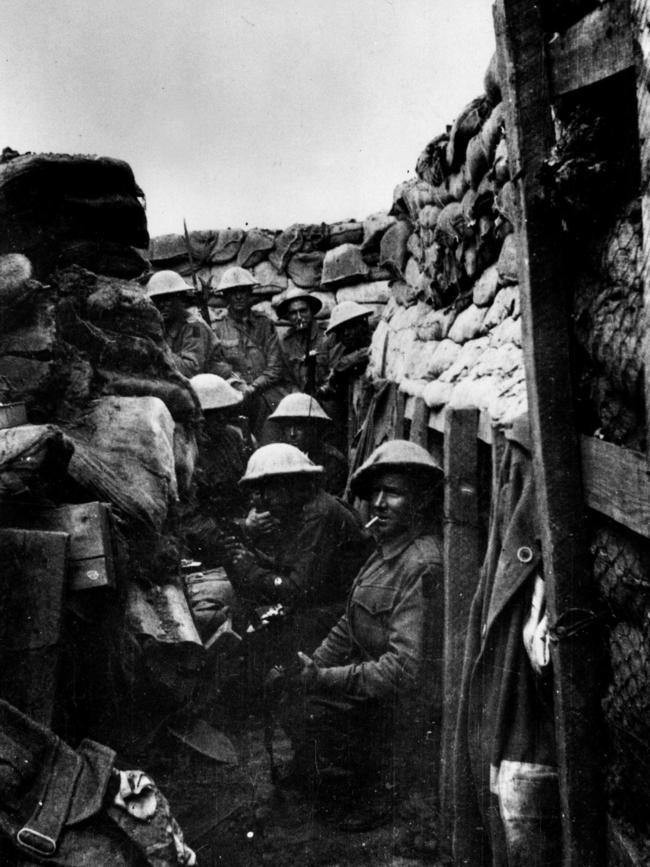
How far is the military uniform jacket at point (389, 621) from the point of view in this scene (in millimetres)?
3553

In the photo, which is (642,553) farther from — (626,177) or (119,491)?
(119,491)

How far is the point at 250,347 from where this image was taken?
32.3 ft

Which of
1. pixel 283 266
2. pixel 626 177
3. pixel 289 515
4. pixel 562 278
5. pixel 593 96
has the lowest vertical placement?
pixel 289 515

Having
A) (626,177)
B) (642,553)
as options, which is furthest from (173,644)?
(626,177)

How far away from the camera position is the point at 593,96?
207cm

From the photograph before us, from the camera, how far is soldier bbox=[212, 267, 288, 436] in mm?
9086

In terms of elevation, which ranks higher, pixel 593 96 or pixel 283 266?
pixel 283 266

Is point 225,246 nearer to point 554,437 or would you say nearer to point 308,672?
point 308,672

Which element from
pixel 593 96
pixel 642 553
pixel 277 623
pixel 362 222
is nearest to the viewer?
pixel 642 553

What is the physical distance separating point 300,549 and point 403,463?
4.11ft

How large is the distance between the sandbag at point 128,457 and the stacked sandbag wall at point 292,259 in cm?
562

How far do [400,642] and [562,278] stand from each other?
198 centimetres

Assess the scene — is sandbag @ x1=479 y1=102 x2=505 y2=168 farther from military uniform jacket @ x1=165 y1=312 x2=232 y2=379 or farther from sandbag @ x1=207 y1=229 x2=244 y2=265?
sandbag @ x1=207 y1=229 x2=244 y2=265

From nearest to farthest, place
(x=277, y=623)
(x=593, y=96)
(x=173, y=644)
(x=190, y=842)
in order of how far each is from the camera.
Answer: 1. (x=593, y=96)
2. (x=190, y=842)
3. (x=173, y=644)
4. (x=277, y=623)
